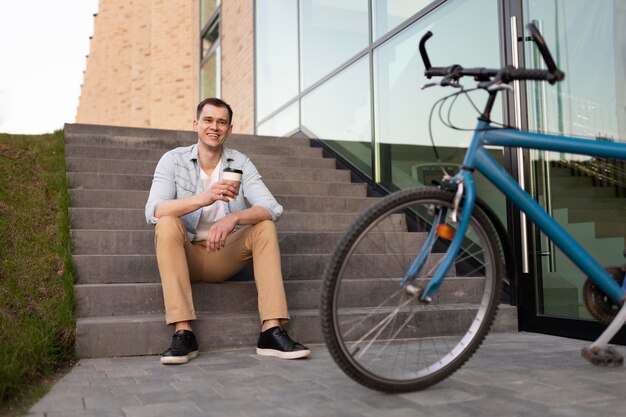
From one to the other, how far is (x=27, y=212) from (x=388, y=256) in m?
2.31

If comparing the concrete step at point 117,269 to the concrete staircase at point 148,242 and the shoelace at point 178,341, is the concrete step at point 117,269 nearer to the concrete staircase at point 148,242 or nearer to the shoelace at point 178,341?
the concrete staircase at point 148,242

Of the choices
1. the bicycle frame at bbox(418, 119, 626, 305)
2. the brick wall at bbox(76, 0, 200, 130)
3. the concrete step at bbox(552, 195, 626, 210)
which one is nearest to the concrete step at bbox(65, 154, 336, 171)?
the concrete step at bbox(552, 195, 626, 210)

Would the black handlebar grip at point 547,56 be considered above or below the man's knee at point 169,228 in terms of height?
above

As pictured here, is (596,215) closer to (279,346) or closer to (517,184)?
(517,184)

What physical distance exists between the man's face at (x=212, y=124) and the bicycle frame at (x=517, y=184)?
4.61 ft

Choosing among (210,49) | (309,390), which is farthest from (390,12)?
(210,49)

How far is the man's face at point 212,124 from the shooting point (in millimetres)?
2990

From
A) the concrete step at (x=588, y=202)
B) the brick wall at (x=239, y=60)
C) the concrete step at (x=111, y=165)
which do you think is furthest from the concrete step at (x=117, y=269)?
the brick wall at (x=239, y=60)

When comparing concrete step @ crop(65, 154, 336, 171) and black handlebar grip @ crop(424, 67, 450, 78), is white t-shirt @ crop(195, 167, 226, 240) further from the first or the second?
concrete step @ crop(65, 154, 336, 171)

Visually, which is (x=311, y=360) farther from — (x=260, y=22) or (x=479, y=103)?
(x=260, y=22)

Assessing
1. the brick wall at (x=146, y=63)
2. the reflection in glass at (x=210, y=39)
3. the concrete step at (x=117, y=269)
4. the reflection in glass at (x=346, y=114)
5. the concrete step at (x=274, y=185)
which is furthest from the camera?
the brick wall at (x=146, y=63)

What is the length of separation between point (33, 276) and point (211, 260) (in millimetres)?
927

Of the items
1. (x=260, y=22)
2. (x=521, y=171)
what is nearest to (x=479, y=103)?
(x=521, y=171)

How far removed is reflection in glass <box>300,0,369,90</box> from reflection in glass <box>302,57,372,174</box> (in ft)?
0.63
